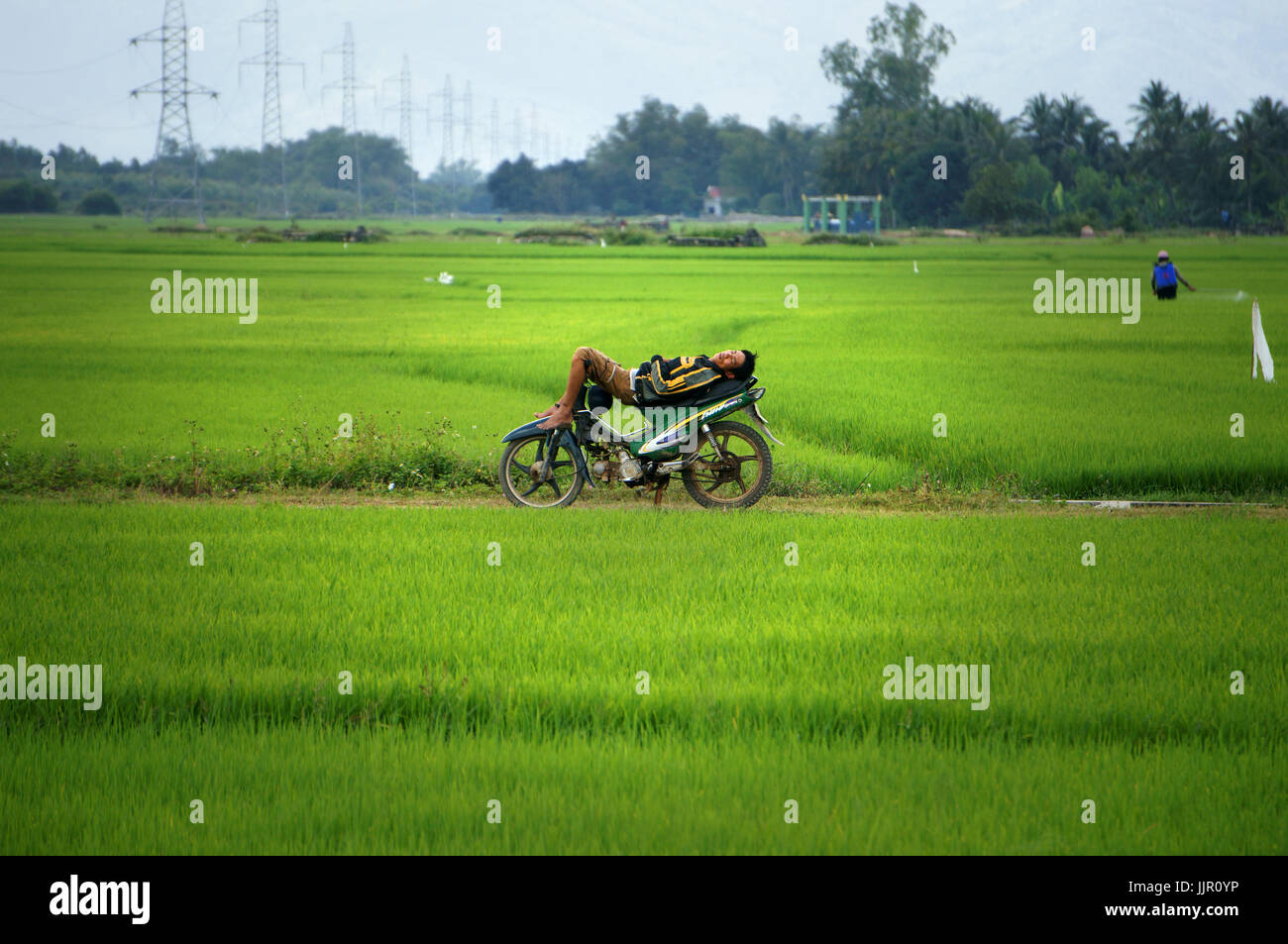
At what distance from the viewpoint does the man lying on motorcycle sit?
944 centimetres

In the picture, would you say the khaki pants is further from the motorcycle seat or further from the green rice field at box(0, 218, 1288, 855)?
the green rice field at box(0, 218, 1288, 855)

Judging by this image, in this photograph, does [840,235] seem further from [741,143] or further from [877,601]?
[877,601]

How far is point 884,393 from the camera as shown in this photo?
15180 millimetres

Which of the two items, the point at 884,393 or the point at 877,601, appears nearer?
the point at 877,601

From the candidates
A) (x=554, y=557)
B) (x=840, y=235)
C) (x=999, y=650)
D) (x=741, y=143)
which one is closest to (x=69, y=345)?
(x=554, y=557)

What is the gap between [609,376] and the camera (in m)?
9.55

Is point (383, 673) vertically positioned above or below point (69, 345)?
below

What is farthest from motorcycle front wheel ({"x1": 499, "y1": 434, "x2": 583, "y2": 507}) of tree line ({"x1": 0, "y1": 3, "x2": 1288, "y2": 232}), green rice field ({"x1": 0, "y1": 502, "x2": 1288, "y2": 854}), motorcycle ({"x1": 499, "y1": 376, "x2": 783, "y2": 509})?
tree line ({"x1": 0, "y1": 3, "x2": 1288, "y2": 232})

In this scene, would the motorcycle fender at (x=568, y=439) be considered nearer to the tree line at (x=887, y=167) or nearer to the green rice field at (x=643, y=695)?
the green rice field at (x=643, y=695)

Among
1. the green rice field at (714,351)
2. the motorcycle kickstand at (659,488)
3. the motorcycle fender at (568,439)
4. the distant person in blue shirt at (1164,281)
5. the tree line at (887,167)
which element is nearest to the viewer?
the motorcycle fender at (568,439)

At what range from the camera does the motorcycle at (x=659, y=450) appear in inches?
376

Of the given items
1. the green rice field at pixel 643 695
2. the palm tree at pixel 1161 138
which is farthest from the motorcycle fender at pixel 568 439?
the palm tree at pixel 1161 138

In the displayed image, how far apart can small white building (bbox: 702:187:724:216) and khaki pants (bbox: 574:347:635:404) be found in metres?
120

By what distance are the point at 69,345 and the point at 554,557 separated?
16.3 metres
